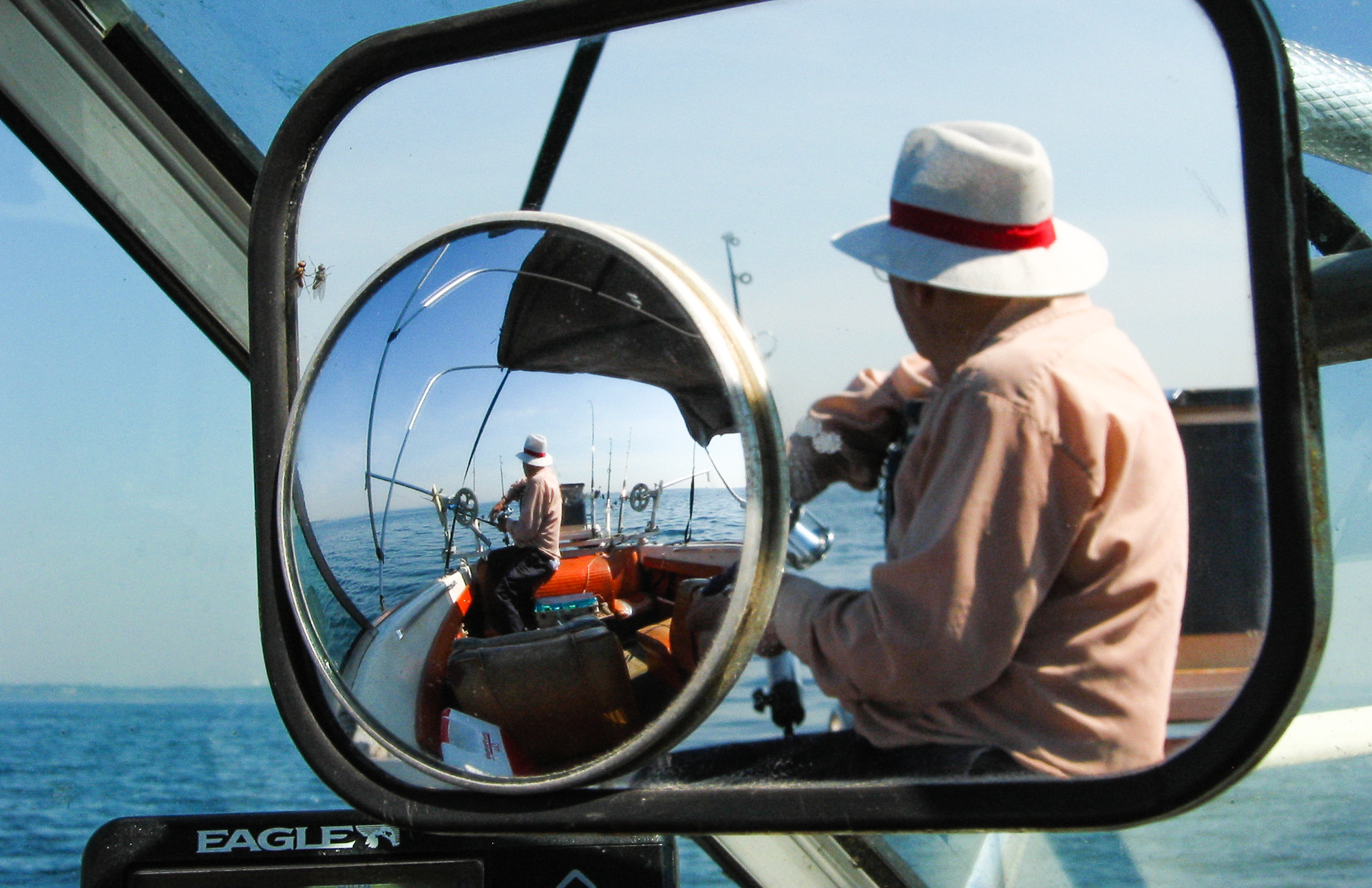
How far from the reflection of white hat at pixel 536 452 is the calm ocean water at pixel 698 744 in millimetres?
109

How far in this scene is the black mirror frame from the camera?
0.79 meters

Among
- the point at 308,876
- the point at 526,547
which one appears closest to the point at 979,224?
the point at 526,547

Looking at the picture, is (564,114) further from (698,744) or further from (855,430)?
(698,744)

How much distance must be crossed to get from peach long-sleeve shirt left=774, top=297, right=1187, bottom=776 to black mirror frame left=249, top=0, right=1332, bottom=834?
2.1 inches

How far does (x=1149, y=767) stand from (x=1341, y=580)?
415mm

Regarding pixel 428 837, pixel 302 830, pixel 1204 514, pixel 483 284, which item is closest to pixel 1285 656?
pixel 1204 514

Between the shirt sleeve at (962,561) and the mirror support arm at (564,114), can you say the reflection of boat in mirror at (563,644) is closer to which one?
the shirt sleeve at (962,561)

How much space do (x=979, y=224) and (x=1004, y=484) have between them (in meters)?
0.19

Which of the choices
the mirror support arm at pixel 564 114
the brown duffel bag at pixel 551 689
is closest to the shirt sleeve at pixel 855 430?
the brown duffel bag at pixel 551 689

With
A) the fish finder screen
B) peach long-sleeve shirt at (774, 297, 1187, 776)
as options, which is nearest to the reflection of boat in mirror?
peach long-sleeve shirt at (774, 297, 1187, 776)

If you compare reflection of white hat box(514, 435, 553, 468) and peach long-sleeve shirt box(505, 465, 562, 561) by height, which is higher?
reflection of white hat box(514, 435, 553, 468)

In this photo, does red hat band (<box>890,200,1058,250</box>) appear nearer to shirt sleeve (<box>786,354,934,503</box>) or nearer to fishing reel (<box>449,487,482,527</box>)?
shirt sleeve (<box>786,354,934,503</box>)

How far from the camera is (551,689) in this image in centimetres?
89

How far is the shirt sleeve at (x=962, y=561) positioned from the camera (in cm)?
73
